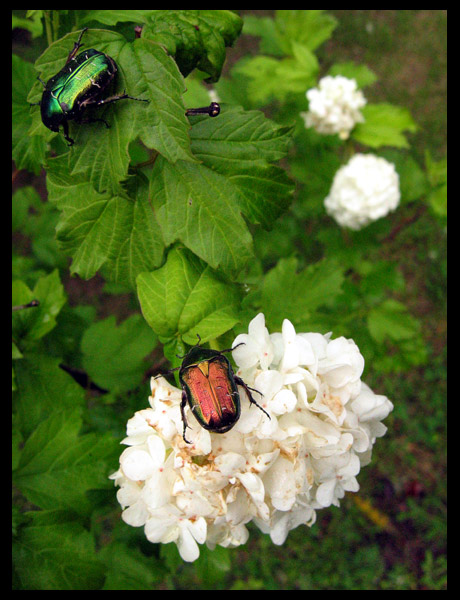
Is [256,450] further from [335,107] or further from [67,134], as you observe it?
[335,107]

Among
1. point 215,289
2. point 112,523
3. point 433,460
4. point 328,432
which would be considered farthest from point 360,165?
point 112,523

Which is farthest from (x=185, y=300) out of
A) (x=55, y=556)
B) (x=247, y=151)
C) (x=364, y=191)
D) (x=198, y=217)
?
(x=364, y=191)

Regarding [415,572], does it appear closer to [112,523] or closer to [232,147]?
[112,523]

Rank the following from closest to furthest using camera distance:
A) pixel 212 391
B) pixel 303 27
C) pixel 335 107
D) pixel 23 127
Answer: pixel 212 391
pixel 23 127
pixel 335 107
pixel 303 27

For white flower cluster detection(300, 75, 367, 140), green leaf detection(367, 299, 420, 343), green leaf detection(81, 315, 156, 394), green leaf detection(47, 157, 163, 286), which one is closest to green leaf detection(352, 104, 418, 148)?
white flower cluster detection(300, 75, 367, 140)

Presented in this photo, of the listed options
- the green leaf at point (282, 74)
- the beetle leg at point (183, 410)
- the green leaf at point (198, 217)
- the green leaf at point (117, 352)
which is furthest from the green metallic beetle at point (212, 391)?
the green leaf at point (282, 74)

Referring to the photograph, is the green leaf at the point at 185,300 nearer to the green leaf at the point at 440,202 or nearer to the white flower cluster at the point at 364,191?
the white flower cluster at the point at 364,191
